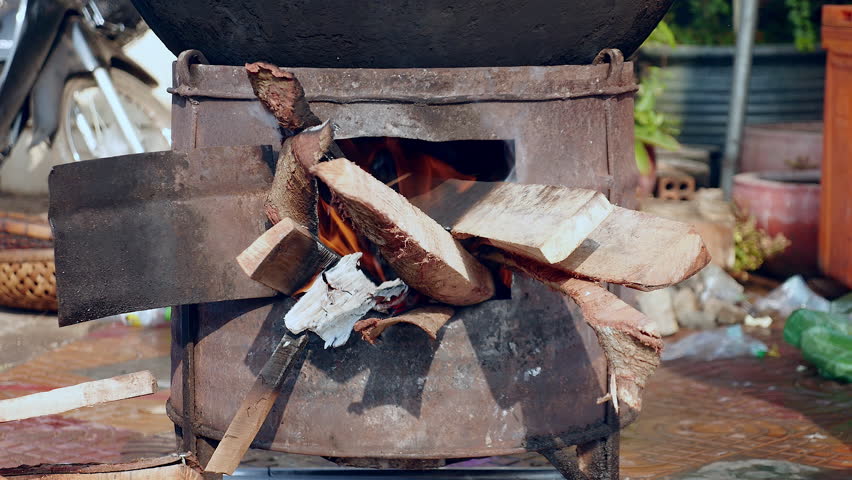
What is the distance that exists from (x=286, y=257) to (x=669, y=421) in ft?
6.11

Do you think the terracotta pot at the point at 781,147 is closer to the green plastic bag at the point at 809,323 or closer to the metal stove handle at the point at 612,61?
the green plastic bag at the point at 809,323

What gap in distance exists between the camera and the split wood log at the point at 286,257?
1914 millimetres

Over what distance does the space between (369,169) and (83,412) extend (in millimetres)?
1745

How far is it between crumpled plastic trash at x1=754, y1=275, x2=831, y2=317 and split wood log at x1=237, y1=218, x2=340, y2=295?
3306mm

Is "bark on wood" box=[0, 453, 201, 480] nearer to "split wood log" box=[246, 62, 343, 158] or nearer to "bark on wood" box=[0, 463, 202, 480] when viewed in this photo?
"bark on wood" box=[0, 463, 202, 480]

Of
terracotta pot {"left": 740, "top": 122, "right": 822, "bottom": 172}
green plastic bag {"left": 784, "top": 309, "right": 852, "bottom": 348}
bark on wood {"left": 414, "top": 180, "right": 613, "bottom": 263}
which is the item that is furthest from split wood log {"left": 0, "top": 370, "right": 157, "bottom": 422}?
terracotta pot {"left": 740, "top": 122, "right": 822, "bottom": 172}

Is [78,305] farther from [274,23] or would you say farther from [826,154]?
[826,154]

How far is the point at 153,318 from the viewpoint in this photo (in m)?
4.62

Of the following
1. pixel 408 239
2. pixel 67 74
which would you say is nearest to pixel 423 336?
pixel 408 239

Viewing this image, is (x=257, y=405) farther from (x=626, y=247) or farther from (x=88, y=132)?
(x=88, y=132)

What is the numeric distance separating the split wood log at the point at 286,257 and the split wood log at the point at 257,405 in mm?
123

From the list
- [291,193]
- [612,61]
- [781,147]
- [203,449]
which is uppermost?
[612,61]

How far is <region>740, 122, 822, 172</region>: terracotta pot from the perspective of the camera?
5789mm

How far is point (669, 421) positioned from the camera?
3.34 metres
